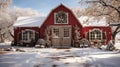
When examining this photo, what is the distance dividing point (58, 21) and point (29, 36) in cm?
406

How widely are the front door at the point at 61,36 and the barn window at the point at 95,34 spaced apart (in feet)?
9.16

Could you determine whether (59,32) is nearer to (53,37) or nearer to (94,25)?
(53,37)

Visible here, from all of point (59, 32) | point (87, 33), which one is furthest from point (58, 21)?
point (87, 33)

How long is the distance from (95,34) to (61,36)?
4.24m

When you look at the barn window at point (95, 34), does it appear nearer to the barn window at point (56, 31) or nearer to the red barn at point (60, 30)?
the red barn at point (60, 30)

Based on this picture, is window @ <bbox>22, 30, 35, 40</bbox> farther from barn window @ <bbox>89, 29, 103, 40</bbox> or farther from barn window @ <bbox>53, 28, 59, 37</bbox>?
barn window @ <bbox>89, 29, 103, 40</bbox>

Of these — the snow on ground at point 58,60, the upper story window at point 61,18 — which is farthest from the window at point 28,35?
the snow on ground at point 58,60

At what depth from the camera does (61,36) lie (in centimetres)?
2853

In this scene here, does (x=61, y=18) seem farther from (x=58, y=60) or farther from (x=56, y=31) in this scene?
(x=58, y=60)

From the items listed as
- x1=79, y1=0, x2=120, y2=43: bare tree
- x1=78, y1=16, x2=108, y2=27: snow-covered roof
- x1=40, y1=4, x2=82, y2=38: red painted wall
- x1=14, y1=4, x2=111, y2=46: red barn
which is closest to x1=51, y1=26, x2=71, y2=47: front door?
x1=14, y1=4, x2=111, y2=46: red barn

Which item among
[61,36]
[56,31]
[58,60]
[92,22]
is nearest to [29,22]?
[56,31]

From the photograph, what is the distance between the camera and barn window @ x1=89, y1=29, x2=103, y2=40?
29297 millimetres

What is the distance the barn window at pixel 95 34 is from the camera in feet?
96.1

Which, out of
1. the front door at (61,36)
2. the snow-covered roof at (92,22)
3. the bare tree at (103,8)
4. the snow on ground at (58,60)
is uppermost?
the bare tree at (103,8)
